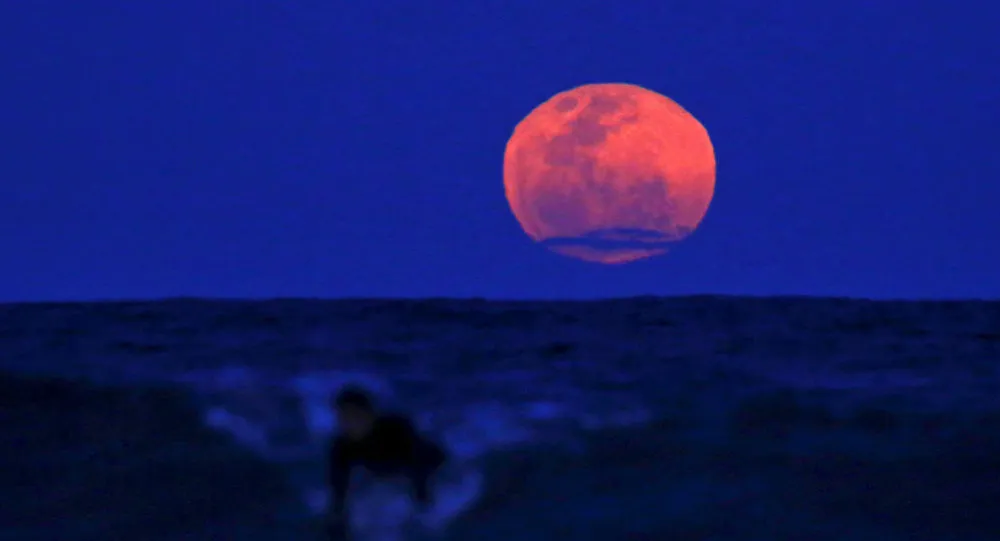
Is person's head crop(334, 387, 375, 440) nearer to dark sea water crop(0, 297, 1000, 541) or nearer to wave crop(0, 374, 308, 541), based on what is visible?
dark sea water crop(0, 297, 1000, 541)

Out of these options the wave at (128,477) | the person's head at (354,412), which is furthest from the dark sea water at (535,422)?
the person's head at (354,412)

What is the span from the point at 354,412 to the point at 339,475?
54 centimetres

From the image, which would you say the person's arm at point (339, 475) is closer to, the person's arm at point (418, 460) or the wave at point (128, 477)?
the person's arm at point (418, 460)

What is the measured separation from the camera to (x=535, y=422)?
2131cm

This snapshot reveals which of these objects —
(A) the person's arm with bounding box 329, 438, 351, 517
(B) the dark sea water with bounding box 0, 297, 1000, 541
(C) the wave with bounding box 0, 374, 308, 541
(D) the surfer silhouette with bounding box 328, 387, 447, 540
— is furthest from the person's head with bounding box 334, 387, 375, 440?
(C) the wave with bounding box 0, 374, 308, 541

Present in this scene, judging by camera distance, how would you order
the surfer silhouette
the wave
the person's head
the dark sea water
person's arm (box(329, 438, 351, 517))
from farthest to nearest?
the dark sea water < the wave < person's arm (box(329, 438, 351, 517)) < the surfer silhouette < the person's head

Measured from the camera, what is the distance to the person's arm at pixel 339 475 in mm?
8164

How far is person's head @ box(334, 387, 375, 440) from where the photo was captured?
791 cm

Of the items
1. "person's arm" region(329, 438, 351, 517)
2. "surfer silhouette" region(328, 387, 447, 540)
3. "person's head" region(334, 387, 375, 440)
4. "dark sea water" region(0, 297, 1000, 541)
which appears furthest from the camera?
"dark sea water" region(0, 297, 1000, 541)

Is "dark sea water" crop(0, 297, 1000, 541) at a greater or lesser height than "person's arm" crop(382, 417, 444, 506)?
greater

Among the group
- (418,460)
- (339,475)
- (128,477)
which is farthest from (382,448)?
(128,477)

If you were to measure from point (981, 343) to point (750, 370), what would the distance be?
10.1m

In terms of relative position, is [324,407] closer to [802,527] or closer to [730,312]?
[802,527]

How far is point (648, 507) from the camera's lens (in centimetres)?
1218
